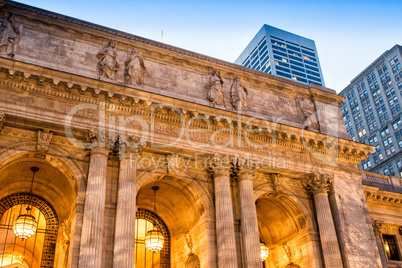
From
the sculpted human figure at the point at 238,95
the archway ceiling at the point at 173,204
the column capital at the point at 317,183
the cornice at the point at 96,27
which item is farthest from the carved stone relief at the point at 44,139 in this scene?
the column capital at the point at 317,183

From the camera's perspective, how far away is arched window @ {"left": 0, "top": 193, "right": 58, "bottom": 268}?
2478cm

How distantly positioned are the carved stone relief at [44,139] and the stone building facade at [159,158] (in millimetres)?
54

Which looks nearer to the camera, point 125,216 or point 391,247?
point 125,216

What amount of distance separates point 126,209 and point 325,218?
41.3 ft

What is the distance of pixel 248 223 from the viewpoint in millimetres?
24203

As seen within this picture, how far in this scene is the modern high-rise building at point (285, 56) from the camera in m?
146

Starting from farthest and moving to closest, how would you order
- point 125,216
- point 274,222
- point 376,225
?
1. point 376,225
2. point 274,222
3. point 125,216

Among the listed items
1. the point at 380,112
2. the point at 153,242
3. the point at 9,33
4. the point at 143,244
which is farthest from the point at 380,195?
the point at 380,112

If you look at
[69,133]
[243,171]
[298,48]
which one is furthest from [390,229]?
[298,48]

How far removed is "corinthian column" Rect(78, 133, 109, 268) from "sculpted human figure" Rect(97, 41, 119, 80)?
174 inches

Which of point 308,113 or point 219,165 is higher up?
point 308,113

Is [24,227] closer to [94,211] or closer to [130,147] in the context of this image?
Answer: [94,211]

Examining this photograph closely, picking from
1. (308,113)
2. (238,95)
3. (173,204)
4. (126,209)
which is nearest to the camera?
(126,209)

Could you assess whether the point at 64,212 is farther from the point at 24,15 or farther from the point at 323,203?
the point at 323,203
